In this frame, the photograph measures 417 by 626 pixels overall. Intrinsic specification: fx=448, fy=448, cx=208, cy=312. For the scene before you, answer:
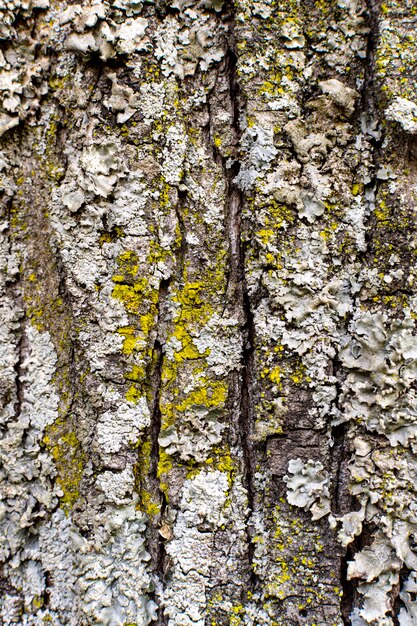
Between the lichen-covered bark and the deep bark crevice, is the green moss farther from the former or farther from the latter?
the deep bark crevice

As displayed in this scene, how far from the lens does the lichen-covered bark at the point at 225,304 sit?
1.10 metres

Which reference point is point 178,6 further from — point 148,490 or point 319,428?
point 148,490

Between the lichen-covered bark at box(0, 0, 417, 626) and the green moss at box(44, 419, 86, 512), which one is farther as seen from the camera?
the green moss at box(44, 419, 86, 512)

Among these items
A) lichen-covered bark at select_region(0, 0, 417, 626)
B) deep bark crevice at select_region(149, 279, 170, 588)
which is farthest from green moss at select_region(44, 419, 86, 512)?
deep bark crevice at select_region(149, 279, 170, 588)

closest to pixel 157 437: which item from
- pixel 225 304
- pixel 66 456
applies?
pixel 66 456

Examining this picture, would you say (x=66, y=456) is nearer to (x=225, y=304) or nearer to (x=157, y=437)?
(x=157, y=437)

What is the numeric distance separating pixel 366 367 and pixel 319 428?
0.19 metres

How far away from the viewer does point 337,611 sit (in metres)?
1.07

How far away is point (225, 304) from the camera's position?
1192 mm

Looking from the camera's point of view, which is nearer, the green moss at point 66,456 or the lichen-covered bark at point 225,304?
the lichen-covered bark at point 225,304

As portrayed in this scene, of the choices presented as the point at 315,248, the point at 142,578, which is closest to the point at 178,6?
the point at 315,248

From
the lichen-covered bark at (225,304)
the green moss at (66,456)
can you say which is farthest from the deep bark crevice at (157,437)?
the green moss at (66,456)

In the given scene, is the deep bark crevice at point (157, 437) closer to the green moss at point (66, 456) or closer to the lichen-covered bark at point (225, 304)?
the lichen-covered bark at point (225, 304)

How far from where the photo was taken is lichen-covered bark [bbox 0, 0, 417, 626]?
3.61 ft
